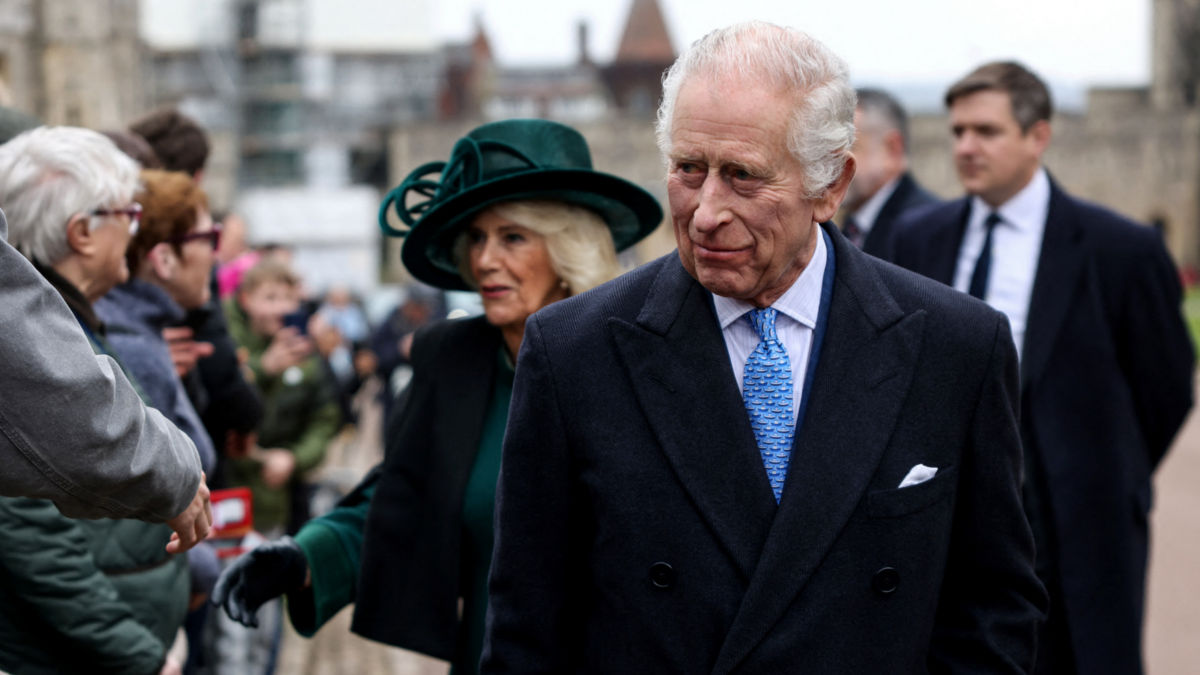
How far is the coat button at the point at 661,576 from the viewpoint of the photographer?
2271mm

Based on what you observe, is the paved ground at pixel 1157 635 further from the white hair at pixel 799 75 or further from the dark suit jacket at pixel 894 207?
the white hair at pixel 799 75

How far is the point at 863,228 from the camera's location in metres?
5.89

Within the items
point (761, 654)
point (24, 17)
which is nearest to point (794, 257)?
point (761, 654)

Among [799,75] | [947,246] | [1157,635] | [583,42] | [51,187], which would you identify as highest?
[799,75]

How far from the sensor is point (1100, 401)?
172 inches

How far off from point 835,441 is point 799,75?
23.3 inches

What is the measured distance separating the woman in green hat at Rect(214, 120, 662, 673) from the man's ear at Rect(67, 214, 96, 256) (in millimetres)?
679

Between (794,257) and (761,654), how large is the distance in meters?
0.67

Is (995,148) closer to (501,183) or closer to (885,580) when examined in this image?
(501,183)

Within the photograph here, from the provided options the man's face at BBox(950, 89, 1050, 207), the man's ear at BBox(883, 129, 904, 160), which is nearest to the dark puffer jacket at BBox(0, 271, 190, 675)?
the man's face at BBox(950, 89, 1050, 207)

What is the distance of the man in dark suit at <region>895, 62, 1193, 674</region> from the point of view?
427cm

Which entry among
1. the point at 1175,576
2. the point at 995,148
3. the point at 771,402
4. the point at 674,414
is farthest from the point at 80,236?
the point at 1175,576

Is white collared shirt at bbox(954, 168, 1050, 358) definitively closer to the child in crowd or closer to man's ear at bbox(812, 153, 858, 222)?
man's ear at bbox(812, 153, 858, 222)

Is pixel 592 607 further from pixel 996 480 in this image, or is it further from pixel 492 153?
pixel 492 153
